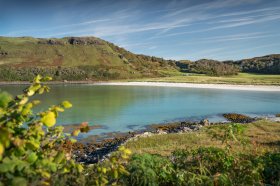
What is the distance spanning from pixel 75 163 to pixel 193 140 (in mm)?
21794

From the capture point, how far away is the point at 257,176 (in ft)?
24.5

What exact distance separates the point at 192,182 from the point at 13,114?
475cm

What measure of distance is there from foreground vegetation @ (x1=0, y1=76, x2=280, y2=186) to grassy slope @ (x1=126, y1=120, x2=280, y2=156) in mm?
10816

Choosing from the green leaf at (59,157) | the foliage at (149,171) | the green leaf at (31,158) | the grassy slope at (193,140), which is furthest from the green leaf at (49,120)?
the grassy slope at (193,140)

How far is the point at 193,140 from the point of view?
2548 centimetres

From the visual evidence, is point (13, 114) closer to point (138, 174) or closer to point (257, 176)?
point (138, 174)

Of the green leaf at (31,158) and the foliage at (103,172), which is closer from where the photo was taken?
the green leaf at (31,158)

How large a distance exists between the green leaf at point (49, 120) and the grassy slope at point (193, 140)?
56.5 feet

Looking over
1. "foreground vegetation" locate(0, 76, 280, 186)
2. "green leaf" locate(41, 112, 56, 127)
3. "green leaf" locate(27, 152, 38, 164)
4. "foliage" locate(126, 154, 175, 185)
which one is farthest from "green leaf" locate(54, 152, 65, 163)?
"foliage" locate(126, 154, 175, 185)

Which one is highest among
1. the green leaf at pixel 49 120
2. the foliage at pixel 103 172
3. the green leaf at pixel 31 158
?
the green leaf at pixel 49 120

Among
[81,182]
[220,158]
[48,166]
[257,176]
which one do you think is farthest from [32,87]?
[220,158]

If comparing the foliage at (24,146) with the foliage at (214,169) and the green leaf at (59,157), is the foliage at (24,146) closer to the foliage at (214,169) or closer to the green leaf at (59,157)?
the green leaf at (59,157)

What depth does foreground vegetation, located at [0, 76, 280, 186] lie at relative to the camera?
3190mm

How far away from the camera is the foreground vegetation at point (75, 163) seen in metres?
3.19
